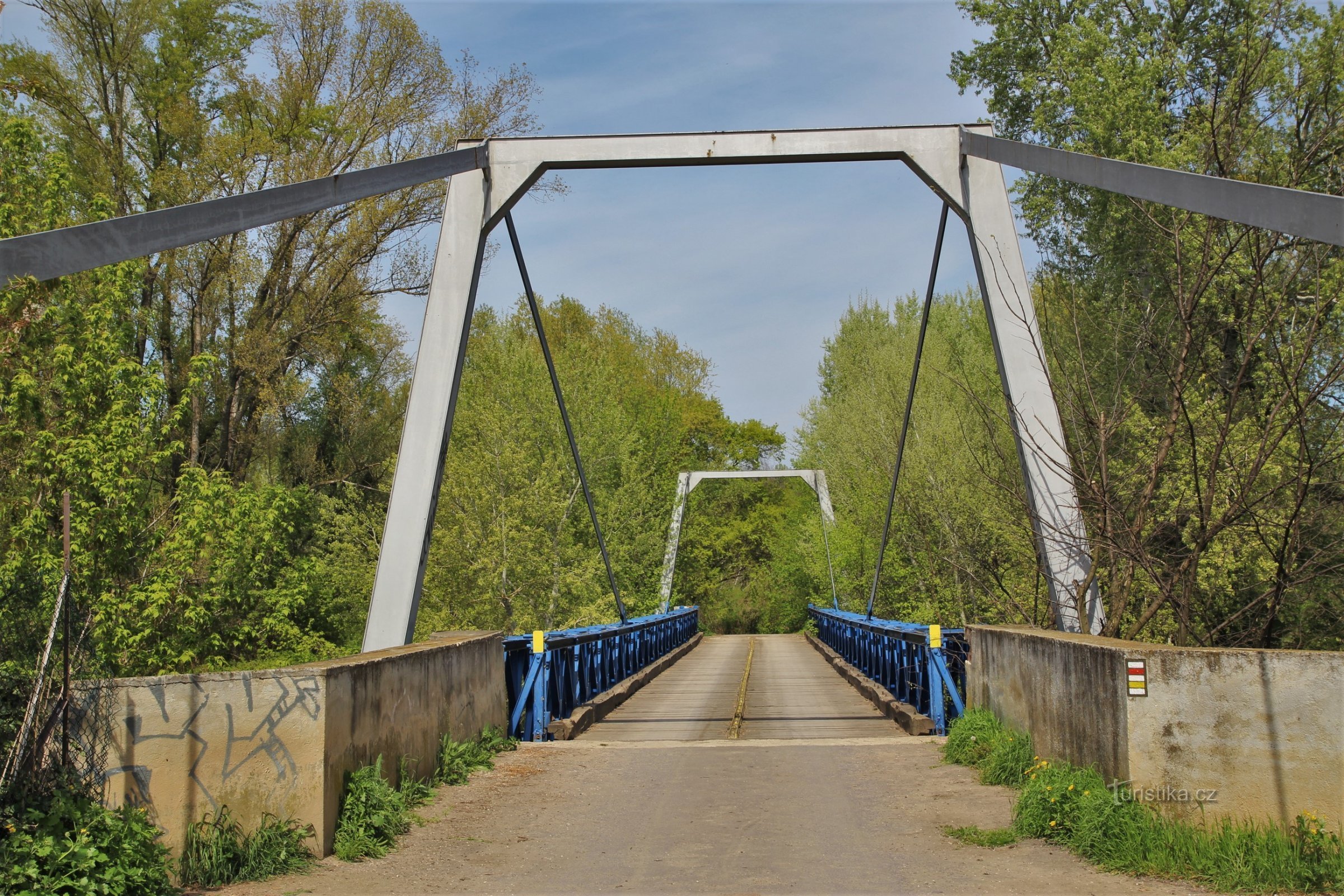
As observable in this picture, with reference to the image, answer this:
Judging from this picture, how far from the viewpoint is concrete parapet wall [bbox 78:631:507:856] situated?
429 cm

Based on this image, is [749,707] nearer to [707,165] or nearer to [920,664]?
[920,664]

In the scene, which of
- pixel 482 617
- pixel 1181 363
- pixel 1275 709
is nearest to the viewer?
pixel 1275 709

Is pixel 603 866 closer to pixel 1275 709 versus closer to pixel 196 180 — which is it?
pixel 1275 709


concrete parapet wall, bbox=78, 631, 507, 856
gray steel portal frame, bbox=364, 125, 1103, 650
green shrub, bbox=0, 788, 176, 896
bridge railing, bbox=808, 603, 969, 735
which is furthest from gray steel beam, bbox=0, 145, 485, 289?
bridge railing, bbox=808, 603, 969, 735

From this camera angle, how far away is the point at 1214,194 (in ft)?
14.7

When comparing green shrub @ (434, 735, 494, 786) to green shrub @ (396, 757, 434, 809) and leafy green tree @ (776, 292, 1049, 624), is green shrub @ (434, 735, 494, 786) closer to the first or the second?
green shrub @ (396, 757, 434, 809)

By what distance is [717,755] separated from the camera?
8.16 metres

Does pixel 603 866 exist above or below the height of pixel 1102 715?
below

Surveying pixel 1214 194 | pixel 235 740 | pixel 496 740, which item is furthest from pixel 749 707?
pixel 1214 194

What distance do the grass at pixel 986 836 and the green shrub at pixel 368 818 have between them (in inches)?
106

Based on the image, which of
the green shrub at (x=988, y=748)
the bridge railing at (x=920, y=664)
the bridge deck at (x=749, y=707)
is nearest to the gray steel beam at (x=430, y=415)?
the bridge deck at (x=749, y=707)

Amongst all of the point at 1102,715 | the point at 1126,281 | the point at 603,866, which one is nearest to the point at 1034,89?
the point at 1126,281

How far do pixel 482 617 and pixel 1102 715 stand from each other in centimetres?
1776

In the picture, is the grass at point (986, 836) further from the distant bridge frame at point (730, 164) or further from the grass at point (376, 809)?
the grass at point (376, 809)
